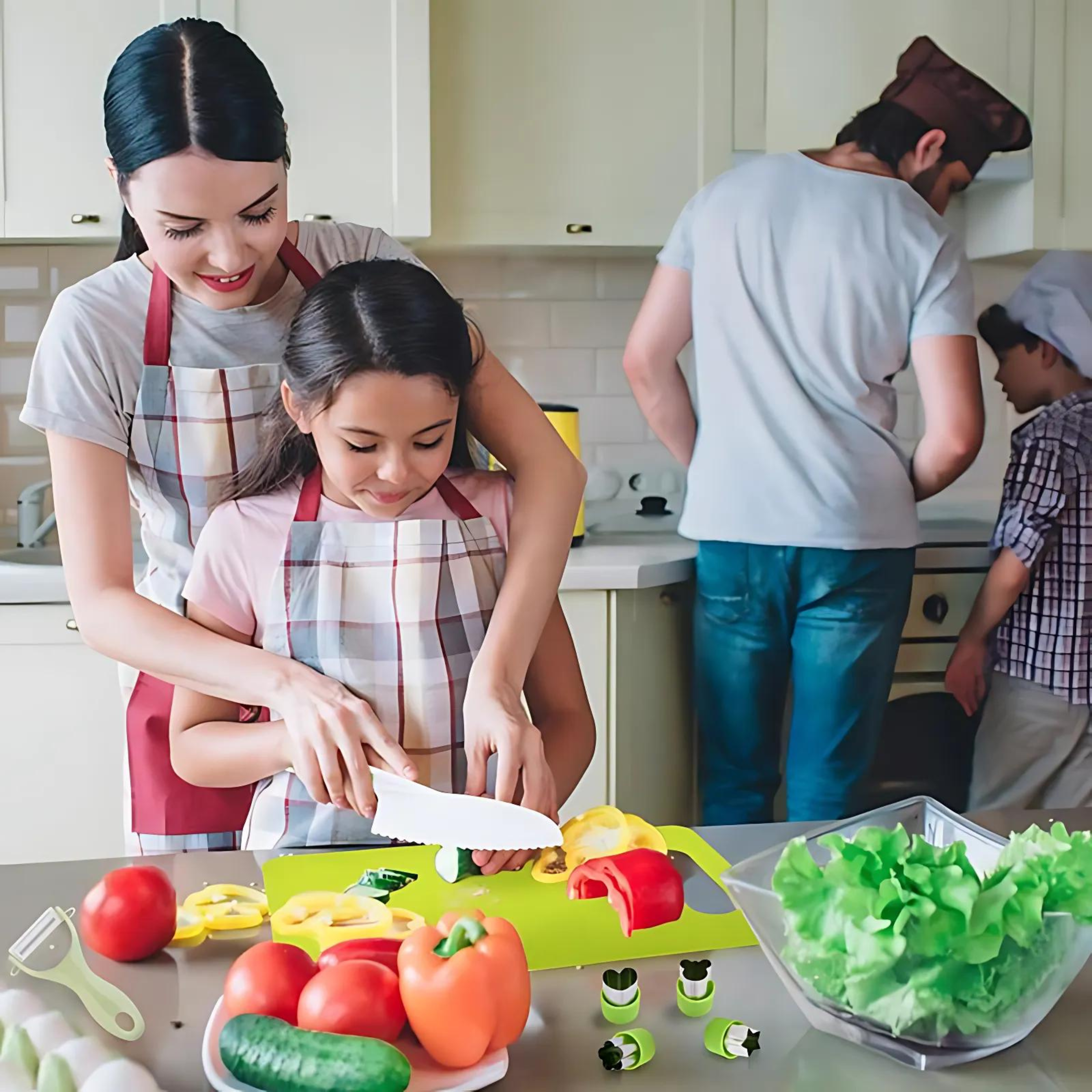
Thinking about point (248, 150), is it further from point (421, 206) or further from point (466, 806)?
point (421, 206)

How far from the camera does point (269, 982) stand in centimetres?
72

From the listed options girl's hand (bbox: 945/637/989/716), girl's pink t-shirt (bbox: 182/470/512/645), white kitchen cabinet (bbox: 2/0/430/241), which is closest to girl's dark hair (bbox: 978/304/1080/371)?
girl's hand (bbox: 945/637/989/716)

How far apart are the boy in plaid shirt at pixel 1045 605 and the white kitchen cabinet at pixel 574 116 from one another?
696 mm

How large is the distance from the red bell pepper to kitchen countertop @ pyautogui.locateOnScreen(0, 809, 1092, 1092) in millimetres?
32

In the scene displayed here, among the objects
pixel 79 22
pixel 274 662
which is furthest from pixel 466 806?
pixel 79 22

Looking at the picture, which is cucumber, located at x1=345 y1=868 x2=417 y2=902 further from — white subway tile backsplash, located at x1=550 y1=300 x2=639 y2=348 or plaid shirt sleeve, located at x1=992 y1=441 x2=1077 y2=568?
white subway tile backsplash, located at x1=550 y1=300 x2=639 y2=348

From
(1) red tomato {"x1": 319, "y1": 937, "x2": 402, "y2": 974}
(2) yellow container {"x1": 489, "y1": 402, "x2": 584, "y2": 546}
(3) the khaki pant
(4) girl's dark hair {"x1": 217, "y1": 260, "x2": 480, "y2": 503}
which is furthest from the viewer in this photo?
(3) the khaki pant

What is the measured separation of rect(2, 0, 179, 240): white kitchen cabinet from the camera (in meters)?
2.26

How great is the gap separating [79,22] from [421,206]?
0.62 meters

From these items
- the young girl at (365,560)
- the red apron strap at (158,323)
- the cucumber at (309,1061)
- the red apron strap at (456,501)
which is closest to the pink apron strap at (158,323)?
the red apron strap at (158,323)

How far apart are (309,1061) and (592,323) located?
2188 millimetres

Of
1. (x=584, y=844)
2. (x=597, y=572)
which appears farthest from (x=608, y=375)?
(x=584, y=844)

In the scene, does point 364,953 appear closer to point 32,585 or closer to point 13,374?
point 32,585

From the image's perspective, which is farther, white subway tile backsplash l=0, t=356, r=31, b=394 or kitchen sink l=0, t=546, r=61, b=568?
white subway tile backsplash l=0, t=356, r=31, b=394
